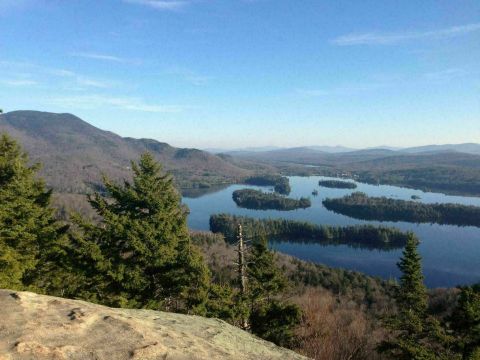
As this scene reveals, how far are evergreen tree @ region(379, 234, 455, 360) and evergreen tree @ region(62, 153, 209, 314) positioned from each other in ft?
44.3

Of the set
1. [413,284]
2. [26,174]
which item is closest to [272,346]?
[26,174]

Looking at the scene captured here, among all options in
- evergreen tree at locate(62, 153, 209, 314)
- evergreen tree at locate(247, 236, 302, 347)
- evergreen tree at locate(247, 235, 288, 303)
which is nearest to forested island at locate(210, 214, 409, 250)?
evergreen tree at locate(247, 235, 288, 303)

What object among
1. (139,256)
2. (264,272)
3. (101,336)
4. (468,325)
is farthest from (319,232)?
(101,336)

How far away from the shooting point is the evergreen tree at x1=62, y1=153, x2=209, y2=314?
19969 mm

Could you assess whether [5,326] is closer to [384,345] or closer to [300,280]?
[384,345]

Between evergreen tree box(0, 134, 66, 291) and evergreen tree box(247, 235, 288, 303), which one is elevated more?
evergreen tree box(0, 134, 66, 291)

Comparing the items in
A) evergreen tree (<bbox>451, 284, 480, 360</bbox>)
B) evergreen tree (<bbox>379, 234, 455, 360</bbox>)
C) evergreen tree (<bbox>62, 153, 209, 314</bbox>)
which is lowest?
evergreen tree (<bbox>379, 234, 455, 360</bbox>)

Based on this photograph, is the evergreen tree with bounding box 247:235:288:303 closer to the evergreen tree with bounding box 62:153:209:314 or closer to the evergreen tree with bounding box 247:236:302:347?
the evergreen tree with bounding box 247:236:302:347

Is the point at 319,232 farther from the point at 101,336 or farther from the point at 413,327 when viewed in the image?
the point at 101,336

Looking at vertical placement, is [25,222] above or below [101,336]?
below

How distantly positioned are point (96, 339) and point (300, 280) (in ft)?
339

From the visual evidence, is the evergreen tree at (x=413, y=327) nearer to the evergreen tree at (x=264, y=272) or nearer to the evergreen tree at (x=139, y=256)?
the evergreen tree at (x=264, y=272)

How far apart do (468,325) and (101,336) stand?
73.7ft

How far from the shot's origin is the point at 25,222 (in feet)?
76.2
